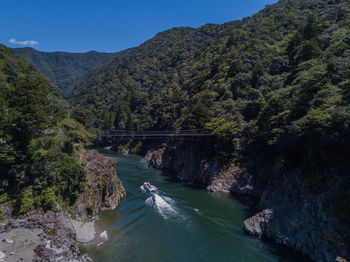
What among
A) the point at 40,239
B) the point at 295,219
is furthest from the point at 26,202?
the point at 295,219

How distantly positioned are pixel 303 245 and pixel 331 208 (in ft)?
13.1

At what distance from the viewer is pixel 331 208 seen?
15.5 metres

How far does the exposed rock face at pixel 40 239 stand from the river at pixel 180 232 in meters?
2.06

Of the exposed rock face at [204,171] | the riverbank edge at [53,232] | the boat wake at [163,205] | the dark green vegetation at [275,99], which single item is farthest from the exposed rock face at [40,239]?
the exposed rock face at [204,171]

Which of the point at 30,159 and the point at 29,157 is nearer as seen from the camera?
the point at 30,159

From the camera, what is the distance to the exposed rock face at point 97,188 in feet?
72.6

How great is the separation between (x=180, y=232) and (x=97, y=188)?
10.8 m

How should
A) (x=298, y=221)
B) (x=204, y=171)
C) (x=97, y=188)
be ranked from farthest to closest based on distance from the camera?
1. (x=204, y=171)
2. (x=97, y=188)
3. (x=298, y=221)

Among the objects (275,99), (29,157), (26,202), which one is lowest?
(26,202)

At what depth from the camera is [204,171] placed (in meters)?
39.0

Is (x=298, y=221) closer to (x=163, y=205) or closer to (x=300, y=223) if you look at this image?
(x=300, y=223)

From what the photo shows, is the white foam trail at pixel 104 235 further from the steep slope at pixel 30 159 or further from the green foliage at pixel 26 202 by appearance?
the green foliage at pixel 26 202

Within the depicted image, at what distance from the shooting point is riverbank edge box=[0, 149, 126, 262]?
13859mm

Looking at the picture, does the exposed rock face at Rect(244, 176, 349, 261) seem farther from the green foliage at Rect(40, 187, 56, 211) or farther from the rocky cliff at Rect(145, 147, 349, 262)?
the green foliage at Rect(40, 187, 56, 211)
